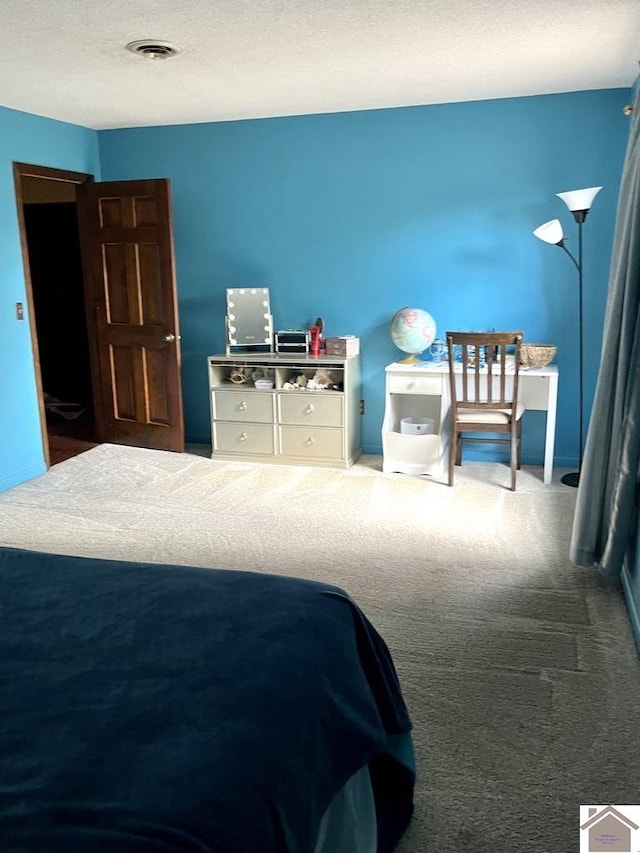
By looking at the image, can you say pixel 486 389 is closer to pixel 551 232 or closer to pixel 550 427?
pixel 550 427

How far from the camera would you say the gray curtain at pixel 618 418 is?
257 centimetres

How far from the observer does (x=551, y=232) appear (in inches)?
158

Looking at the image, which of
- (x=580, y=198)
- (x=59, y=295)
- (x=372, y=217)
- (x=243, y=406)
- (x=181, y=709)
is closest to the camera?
(x=181, y=709)

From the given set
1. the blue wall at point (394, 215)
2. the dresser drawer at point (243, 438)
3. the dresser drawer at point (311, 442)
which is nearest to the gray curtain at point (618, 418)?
the blue wall at point (394, 215)

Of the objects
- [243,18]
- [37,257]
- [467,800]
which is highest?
[243,18]

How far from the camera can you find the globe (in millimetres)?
4449

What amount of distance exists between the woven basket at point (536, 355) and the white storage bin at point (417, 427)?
71cm

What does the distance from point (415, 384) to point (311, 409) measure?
728 mm

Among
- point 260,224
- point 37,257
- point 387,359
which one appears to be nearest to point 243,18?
point 260,224

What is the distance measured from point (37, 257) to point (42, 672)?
6.10 m

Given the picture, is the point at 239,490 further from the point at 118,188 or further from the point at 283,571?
the point at 118,188

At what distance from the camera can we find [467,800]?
6.04 ft

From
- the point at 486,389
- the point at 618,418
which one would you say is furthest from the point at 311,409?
the point at 618,418

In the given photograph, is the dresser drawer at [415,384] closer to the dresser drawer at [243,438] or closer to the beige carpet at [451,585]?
the beige carpet at [451,585]
